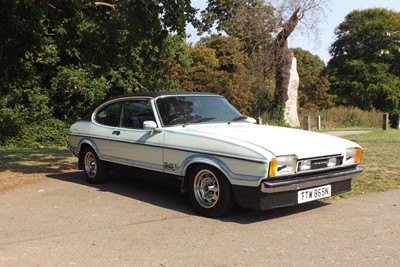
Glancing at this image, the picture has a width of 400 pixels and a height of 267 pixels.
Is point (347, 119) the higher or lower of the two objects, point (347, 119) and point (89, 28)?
the lower

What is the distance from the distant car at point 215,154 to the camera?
17.3ft

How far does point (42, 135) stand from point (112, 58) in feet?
45.0

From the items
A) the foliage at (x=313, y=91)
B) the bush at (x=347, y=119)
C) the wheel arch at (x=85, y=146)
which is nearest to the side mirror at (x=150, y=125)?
the wheel arch at (x=85, y=146)

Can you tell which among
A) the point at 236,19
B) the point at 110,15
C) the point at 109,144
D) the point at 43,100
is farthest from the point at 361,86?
the point at 109,144

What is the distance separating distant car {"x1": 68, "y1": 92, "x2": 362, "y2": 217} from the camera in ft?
17.3

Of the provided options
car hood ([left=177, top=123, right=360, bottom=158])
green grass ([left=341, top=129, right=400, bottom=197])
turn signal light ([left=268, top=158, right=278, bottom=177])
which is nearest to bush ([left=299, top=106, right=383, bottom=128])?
green grass ([left=341, top=129, right=400, bottom=197])

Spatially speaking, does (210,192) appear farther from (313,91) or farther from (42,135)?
(313,91)

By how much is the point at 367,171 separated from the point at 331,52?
50.2 meters

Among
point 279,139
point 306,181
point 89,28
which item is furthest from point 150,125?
point 89,28

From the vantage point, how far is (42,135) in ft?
81.2

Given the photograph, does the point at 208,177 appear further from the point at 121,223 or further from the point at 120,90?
the point at 120,90

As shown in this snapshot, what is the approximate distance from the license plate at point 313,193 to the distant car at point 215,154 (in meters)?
0.01

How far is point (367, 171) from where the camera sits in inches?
354

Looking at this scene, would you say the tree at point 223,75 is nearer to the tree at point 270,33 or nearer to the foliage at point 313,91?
the tree at point 270,33
